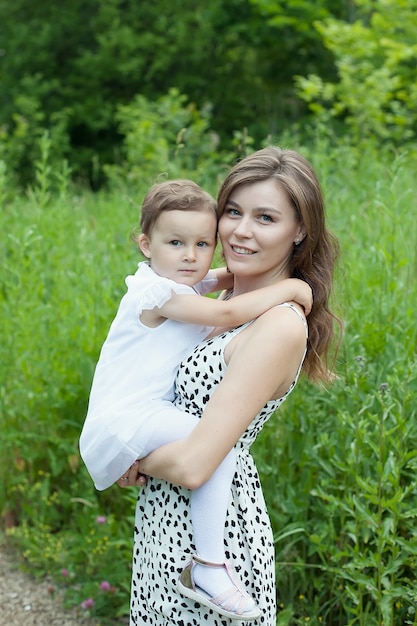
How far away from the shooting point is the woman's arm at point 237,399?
1.94 metres

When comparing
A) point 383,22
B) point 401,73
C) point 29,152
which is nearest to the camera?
point 383,22

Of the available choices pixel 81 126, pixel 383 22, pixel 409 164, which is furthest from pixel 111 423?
pixel 81 126

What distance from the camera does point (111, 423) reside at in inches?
82.9

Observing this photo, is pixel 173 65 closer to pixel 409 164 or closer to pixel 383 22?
pixel 383 22

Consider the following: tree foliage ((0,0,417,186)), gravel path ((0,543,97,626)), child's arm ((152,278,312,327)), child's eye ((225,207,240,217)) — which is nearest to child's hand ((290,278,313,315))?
child's arm ((152,278,312,327))

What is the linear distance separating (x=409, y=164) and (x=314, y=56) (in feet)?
37.1

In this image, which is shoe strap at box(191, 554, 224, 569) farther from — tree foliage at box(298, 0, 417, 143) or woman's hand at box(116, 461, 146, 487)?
tree foliage at box(298, 0, 417, 143)

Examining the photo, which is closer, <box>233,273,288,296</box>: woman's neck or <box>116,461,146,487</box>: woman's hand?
<box>116,461,146,487</box>: woman's hand

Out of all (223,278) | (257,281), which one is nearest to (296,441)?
(223,278)

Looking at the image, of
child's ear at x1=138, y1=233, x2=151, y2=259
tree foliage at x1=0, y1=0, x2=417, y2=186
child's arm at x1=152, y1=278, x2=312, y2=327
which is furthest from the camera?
tree foliage at x1=0, y1=0, x2=417, y2=186

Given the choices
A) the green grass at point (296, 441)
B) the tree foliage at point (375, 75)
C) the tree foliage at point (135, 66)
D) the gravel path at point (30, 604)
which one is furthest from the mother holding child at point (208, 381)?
the tree foliage at point (135, 66)

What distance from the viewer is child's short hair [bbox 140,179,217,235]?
2.19m

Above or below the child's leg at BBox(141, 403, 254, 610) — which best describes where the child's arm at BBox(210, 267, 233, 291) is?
above

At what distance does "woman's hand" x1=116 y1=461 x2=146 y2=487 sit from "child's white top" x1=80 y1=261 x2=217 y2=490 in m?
0.02
